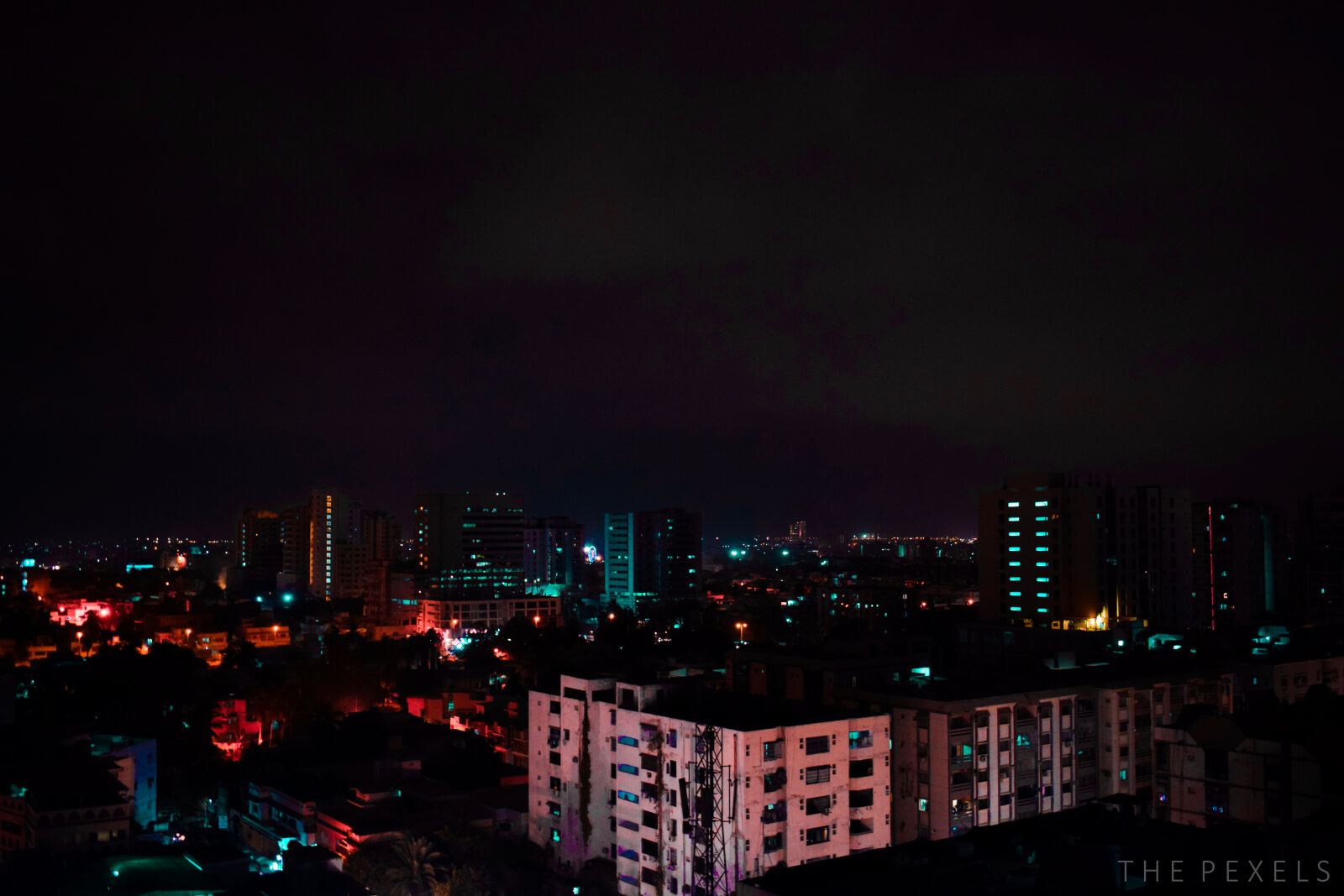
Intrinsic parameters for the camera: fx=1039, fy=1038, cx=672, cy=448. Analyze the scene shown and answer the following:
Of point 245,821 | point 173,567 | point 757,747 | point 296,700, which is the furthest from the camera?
point 173,567

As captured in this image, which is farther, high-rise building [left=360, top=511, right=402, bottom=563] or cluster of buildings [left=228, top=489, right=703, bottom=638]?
high-rise building [left=360, top=511, right=402, bottom=563]

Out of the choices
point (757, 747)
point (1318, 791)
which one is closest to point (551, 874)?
point (757, 747)

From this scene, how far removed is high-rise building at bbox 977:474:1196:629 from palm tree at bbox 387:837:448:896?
21434 mm

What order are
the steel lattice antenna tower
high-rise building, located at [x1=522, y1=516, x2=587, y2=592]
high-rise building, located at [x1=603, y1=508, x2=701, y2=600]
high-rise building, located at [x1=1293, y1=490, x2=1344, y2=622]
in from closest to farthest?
the steel lattice antenna tower → high-rise building, located at [x1=1293, y1=490, x2=1344, y2=622] → high-rise building, located at [x1=603, y1=508, x2=701, y2=600] → high-rise building, located at [x1=522, y1=516, x2=587, y2=592]

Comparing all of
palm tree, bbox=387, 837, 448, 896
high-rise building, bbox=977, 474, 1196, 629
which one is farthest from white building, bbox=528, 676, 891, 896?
high-rise building, bbox=977, 474, 1196, 629

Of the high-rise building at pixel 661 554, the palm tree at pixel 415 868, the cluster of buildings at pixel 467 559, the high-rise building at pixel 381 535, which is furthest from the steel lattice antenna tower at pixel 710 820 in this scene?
the high-rise building at pixel 381 535

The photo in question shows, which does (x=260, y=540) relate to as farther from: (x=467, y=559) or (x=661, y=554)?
(x=661, y=554)

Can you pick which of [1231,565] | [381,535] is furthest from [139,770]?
[381,535]

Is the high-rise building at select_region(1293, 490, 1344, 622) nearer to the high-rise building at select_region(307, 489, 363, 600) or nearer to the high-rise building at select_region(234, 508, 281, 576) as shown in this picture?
the high-rise building at select_region(307, 489, 363, 600)

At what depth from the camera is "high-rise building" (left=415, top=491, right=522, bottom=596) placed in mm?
66250

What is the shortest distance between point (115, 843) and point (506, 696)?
13.9 metres

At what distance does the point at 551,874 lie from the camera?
16.9 metres

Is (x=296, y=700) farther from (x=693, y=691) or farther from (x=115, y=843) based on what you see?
(x=693, y=691)

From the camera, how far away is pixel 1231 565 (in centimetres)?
3825
